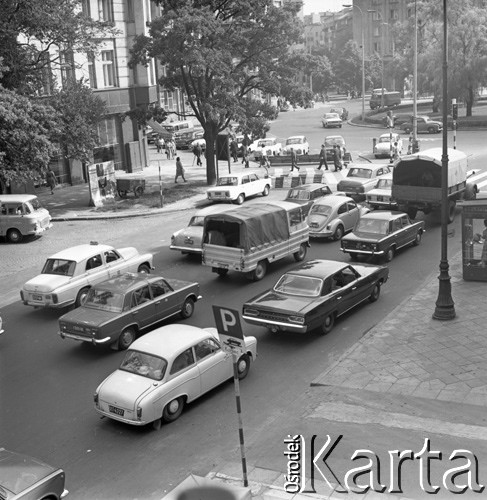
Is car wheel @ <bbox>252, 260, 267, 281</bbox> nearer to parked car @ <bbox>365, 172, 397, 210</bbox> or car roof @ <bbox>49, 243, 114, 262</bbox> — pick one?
car roof @ <bbox>49, 243, 114, 262</bbox>

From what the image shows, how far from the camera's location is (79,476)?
39.3 ft

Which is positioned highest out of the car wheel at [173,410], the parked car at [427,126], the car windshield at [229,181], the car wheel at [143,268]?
the parked car at [427,126]

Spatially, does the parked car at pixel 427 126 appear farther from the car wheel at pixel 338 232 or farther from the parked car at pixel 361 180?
the car wheel at pixel 338 232

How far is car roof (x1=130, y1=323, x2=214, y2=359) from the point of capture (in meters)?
14.1

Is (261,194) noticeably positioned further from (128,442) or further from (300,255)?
(128,442)

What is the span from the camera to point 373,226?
24141 millimetres

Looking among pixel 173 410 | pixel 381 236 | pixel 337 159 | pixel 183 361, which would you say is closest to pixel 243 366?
pixel 183 361

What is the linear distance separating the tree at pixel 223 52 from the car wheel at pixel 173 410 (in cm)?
2415

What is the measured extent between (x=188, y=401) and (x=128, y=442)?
57.7 inches

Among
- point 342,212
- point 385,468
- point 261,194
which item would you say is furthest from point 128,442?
point 261,194

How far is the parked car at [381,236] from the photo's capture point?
2325cm

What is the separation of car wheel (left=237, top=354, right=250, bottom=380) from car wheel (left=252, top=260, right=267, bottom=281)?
673cm

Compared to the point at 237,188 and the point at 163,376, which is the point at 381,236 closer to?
the point at 163,376

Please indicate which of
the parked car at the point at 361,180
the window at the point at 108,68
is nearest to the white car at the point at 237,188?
the parked car at the point at 361,180
